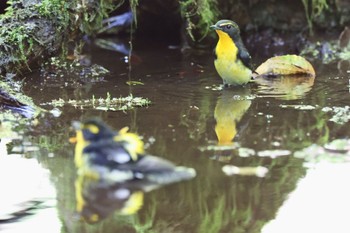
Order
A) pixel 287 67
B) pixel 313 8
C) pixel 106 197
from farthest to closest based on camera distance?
pixel 313 8 < pixel 287 67 < pixel 106 197

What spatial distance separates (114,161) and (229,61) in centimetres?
255

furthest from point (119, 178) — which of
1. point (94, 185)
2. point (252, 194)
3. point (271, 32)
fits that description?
point (271, 32)

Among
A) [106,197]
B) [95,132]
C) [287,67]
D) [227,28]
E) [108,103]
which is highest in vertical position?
[227,28]

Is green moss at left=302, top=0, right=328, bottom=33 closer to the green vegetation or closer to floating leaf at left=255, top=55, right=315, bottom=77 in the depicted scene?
floating leaf at left=255, top=55, right=315, bottom=77

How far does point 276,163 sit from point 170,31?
6111 mm

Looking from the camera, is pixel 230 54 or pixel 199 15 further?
pixel 199 15

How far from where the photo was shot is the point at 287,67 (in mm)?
5797

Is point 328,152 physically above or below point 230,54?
below

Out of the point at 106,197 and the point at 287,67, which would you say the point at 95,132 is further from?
the point at 287,67

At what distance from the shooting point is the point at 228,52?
5129 mm

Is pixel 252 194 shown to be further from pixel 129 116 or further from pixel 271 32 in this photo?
pixel 271 32

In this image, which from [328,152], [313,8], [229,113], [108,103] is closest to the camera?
[328,152]

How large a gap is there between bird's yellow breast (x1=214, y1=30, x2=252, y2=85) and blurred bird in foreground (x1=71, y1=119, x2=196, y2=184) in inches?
92.0

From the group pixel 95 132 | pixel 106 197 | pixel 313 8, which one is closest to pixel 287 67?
pixel 313 8
